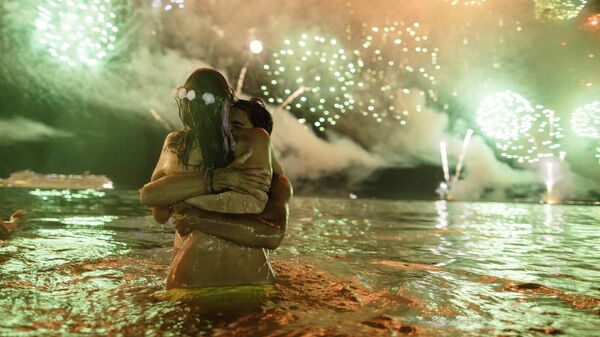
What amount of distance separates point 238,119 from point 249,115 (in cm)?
14

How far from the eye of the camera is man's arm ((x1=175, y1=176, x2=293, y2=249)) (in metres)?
3.64

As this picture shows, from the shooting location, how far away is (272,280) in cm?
421

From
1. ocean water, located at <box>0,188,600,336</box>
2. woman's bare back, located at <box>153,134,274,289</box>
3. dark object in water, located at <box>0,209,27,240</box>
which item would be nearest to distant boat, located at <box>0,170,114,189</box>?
dark object in water, located at <box>0,209,27,240</box>

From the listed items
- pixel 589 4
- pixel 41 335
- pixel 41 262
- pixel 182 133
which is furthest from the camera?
pixel 589 4

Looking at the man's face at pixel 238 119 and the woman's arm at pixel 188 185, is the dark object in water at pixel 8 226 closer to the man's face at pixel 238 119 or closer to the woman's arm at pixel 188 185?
the woman's arm at pixel 188 185

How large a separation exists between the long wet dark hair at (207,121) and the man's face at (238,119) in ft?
1.34

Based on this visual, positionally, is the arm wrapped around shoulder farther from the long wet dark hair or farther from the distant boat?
the distant boat

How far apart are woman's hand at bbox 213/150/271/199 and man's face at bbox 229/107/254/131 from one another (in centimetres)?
50

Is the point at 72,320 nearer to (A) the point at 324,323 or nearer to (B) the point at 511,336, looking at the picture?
(A) the point at 324,323

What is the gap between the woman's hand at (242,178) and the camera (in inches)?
136

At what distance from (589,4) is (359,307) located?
17.7 meters

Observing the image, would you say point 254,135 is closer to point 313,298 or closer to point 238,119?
point 238,119

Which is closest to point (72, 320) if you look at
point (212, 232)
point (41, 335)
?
point (41, 335)

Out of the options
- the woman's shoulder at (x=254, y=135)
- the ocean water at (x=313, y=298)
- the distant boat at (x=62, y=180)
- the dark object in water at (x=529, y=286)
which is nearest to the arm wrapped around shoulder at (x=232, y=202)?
the woman's shoulder at (x=254, y=135)
